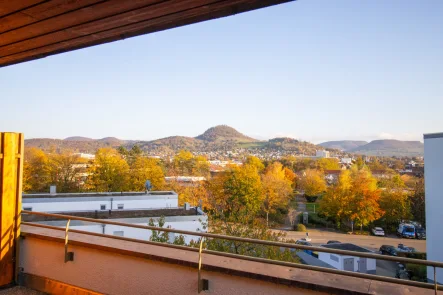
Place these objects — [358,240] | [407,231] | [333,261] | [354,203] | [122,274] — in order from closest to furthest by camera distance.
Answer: [122,274] < [333,261] < [358,240] < [407,231] < [354,203]

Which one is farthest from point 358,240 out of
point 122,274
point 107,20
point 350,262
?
point 107,20

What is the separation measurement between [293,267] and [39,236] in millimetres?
3040

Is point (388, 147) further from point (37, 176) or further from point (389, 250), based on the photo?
point (37, 176)

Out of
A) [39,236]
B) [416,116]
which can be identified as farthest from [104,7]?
[416,116]

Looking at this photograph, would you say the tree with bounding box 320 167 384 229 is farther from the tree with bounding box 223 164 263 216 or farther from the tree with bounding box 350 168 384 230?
the tree with bounding box 223 164 263 216

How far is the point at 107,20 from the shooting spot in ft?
5.81

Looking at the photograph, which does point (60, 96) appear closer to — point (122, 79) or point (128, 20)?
point (122, 79)

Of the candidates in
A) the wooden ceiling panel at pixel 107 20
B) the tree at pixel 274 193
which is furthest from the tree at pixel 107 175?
the wooden ceiling panel at pixel 107 20

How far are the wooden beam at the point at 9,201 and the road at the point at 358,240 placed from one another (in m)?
23.7

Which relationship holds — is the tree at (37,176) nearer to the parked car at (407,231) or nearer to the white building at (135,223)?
the white building at (135,223)

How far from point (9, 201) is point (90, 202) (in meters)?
15.2

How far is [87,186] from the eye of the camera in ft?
98.9

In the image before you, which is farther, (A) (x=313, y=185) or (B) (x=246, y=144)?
(B) (x=246, y=144)

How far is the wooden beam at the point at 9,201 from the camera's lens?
3.85 metres
